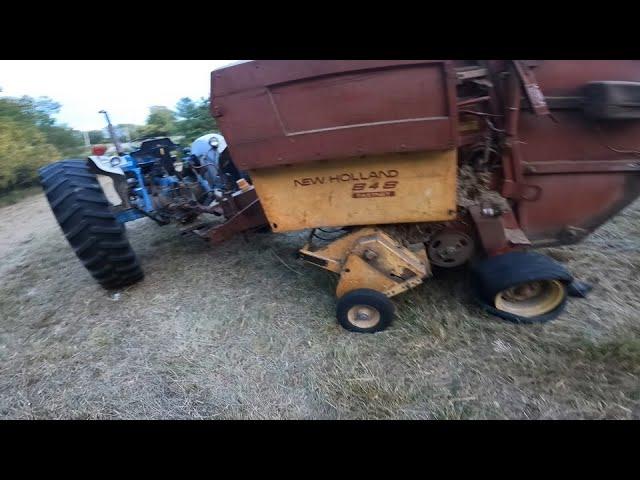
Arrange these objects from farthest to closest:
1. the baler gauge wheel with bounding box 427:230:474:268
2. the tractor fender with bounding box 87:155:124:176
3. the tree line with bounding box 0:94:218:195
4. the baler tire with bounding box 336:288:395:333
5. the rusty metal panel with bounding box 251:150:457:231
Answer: the tree line with bounding box 0:94:218:195 → the tractor fender with bounding box 87:155:124:176 → the baler gauge wheel with bounding box 427:230:474:268 → the baler tire with bounding box 336:288:395:333 → the rusty metal panel with bounding box 251:150:457:231

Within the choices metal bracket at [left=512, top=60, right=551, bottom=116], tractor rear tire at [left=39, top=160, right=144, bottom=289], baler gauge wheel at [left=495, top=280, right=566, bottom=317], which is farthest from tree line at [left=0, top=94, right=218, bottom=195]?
baler gauge wheel at [left=495, top=280, right=566, bottom=317]

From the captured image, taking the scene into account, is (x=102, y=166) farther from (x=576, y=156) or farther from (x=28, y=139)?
(x=28, y=139)

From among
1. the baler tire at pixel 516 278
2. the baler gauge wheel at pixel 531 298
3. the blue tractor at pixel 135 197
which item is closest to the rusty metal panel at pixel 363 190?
the baler tire at pixel 516 278

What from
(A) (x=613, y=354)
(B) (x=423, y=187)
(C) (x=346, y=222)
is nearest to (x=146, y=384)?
(C) (x=346, y=222)

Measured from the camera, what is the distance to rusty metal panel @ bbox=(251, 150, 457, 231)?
2459mm

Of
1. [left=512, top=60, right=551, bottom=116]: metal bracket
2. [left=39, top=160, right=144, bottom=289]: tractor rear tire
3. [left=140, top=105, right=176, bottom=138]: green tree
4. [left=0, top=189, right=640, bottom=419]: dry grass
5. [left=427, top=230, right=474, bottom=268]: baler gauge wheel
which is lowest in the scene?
[left=0, top=189, right=640, bottom=419]: dry grass

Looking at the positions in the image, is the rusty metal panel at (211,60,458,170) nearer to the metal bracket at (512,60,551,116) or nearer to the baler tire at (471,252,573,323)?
the metal bracket at (512,60,551,116)

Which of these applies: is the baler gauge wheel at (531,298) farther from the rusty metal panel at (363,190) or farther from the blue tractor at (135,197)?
the blue tractor at (135,197)

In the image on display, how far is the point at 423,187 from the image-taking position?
8.22 feet

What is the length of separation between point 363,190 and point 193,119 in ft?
22.7

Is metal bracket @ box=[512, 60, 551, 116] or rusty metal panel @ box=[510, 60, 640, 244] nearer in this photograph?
metal bracket @ box=[512, 60, 551, 116]

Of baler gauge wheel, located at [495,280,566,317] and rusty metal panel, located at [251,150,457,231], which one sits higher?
rusty metal panel, located at [251,150,457,231]

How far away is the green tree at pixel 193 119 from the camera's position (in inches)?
320
